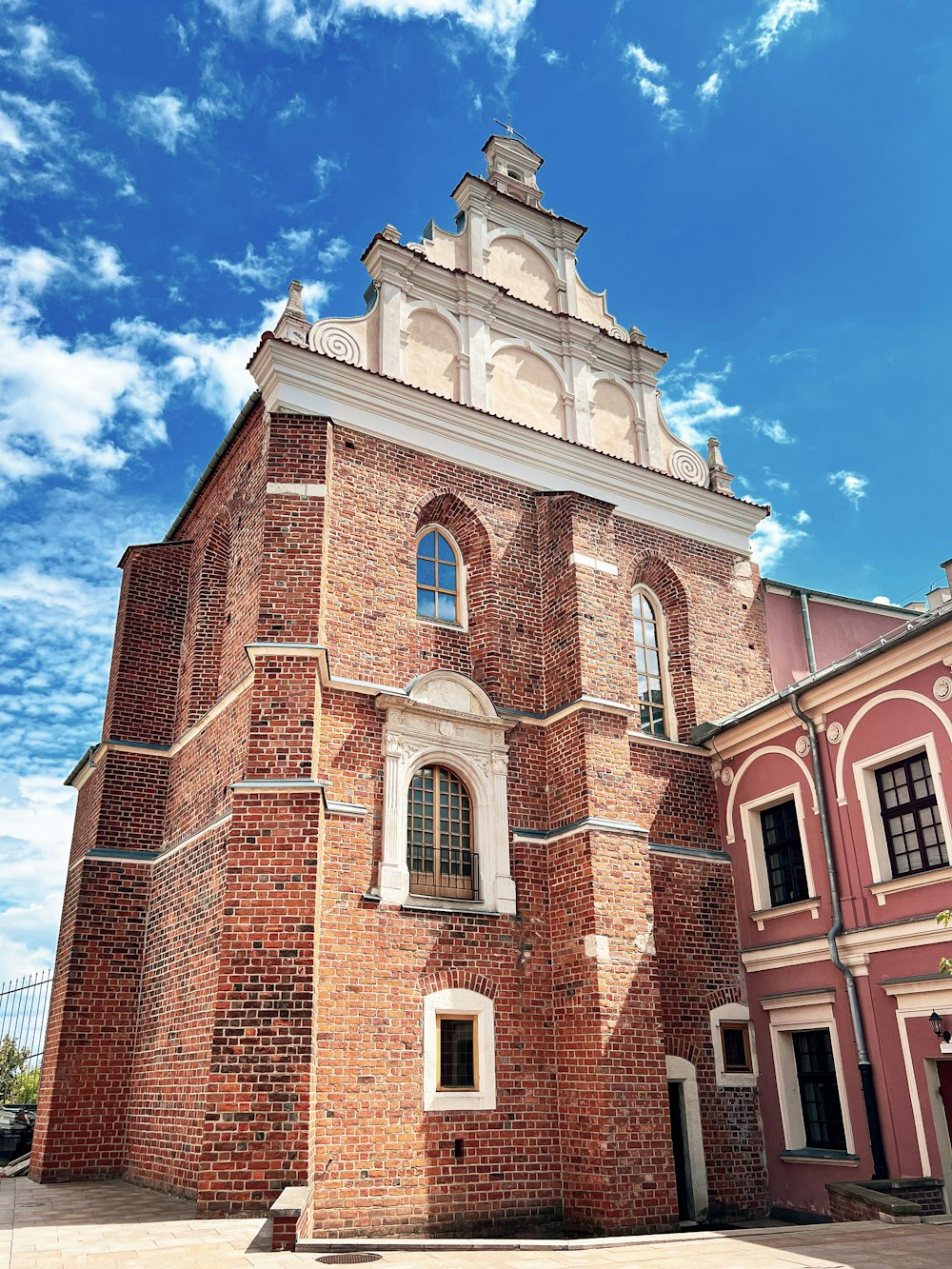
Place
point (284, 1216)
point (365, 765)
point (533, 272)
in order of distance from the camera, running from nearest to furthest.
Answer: point (284, 1216) → point (365, 765) → point (533, 272)

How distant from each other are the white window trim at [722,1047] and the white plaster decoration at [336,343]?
37.2ft

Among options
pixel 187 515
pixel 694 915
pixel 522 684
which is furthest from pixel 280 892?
pixel 187 515

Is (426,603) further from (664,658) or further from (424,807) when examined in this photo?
(664,658)

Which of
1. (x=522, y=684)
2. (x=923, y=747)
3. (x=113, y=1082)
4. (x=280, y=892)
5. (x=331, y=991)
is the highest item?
(x=522, y=684)

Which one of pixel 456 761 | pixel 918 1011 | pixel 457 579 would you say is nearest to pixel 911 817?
pixel 918 1011

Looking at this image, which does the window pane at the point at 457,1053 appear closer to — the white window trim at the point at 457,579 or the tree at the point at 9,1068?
the white window trim at the point at 457,579

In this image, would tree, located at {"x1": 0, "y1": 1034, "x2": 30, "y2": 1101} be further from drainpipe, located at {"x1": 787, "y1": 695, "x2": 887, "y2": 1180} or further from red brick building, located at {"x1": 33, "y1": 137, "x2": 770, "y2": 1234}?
drainpipe, located at {"x1": 787, "y1": 695, "x2": 887, "y2": 1180}

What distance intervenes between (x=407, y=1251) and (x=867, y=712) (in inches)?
352

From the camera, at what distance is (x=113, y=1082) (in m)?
15.0

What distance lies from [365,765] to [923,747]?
24.1 feet

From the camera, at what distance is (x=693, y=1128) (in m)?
14.6

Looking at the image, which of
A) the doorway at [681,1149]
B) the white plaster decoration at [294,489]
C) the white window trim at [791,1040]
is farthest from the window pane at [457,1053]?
the white plaster decoration at [294,489]

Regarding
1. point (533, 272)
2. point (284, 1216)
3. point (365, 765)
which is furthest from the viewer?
point (533, 272)

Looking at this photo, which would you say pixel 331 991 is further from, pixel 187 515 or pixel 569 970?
pixel 187 515
